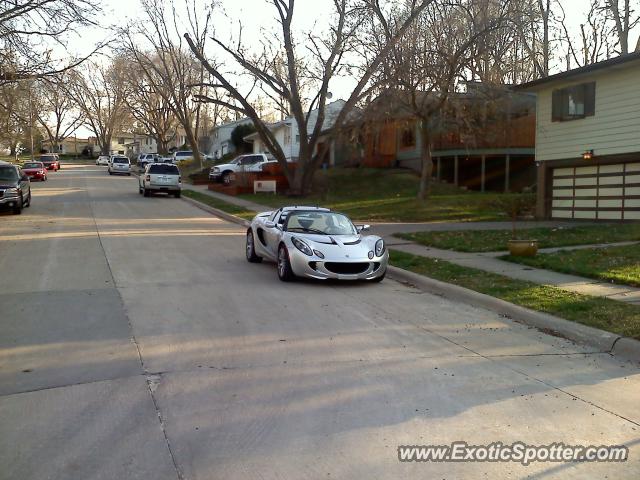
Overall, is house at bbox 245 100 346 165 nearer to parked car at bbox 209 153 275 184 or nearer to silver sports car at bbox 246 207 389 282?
parked car at bbox 209 153 275 184

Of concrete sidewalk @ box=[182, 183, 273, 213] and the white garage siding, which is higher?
the white garage siding

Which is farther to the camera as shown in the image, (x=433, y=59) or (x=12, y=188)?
(x=433, y=59)

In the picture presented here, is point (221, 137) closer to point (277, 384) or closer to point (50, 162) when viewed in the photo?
point (50, 162)

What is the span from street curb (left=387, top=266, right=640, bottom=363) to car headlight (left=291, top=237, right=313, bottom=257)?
80.7 inches

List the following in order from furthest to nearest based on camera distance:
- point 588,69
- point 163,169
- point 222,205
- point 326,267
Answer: point 163,169 → point 222,205 → point 588,69 → point 326,267

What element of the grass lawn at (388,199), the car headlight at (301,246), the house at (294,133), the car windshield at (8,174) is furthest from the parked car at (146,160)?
the car headlight at (301,246)

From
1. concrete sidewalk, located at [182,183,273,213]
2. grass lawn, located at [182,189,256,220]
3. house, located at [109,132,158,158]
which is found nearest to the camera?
grass lawn, located at [182,189,256,220]

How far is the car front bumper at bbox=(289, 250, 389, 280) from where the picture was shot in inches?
429

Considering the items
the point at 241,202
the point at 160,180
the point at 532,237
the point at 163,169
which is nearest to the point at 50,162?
the point at 163,169

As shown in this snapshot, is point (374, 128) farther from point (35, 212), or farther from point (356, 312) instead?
point (356, 312)

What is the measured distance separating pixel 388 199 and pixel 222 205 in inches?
292

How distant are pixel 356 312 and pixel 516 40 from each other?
75.6 ft

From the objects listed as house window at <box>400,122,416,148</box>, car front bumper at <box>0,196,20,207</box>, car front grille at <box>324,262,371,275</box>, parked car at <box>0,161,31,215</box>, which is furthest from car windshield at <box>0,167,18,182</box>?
house window at <box>400,122,416,148</box>

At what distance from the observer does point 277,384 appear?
586 centimetres
